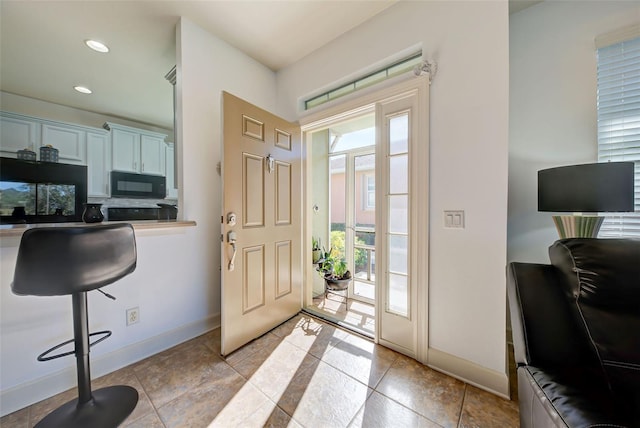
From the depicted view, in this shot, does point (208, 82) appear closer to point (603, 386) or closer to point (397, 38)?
point (397, 38)

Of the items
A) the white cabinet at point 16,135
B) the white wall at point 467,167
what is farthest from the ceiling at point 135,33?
the white wall at point 467,167

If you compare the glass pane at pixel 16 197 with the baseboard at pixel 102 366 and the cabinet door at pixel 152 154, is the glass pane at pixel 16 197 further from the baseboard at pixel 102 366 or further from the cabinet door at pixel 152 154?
the baseboard at pixel 102 366

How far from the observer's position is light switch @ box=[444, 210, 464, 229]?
4.71ft

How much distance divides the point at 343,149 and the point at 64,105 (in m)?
4.23

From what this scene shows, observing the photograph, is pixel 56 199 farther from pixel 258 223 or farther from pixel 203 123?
pixel 258 223

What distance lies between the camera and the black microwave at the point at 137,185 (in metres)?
3.43

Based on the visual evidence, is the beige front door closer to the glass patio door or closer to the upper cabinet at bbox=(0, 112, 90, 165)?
the glass patio door

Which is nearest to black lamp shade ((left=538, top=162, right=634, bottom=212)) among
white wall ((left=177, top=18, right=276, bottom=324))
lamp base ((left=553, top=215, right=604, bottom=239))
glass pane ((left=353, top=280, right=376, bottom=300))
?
lamp base ((left=553, top=215, right=604, bottom=239))

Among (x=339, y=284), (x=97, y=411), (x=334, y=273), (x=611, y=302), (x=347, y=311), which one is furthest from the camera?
(x=334, y=273)

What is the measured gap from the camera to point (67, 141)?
10.2 feet

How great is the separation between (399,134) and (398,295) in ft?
4.15

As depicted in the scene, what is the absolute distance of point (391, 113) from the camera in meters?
1.71

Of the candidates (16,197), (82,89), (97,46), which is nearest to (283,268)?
(97,46)

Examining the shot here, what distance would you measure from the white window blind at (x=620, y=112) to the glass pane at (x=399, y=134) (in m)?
1.19
